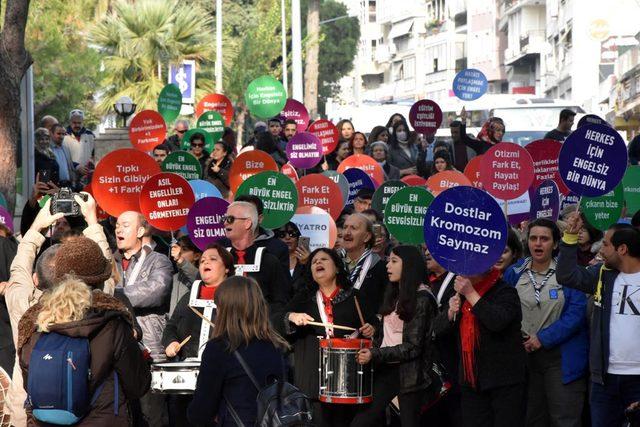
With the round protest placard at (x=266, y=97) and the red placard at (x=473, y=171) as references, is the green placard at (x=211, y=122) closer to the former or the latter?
the round protest placard at (x=266, y=97)

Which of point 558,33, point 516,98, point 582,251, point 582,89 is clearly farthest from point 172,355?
point 558,33

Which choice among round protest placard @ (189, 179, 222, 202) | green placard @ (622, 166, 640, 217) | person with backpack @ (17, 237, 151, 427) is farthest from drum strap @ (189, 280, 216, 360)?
green placard @ (622, 166, 640, 217)

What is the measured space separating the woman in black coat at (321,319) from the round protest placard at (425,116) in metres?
12.1

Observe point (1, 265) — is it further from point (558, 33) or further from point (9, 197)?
point (558, 33)

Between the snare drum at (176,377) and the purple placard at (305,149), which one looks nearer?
the snare drum at (176,377)

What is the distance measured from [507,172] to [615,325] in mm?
4838

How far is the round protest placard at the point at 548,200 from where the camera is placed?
13367 mm

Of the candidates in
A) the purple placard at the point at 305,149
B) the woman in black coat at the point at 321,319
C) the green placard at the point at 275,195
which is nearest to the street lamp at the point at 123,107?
the purple placard at the point at 305,149

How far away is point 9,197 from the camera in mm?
15469

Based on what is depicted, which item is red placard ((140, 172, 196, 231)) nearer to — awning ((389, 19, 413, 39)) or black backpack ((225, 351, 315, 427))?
black backpack ((225, 351, 315, 427))

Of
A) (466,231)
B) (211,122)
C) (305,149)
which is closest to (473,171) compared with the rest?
(305,149)

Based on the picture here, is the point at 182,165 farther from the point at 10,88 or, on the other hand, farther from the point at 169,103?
the point at 169,103

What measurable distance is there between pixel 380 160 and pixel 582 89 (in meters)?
46.7

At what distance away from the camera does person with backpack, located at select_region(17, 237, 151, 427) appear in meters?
6.26
